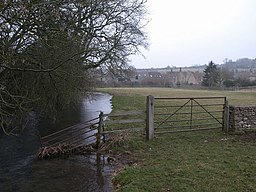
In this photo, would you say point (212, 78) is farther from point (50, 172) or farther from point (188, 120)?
point (50, 172)

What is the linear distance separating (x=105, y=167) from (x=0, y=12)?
17.4 feet

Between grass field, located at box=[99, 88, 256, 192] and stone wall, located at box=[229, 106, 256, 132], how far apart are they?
0.73m

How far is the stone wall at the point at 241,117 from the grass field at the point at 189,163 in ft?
2.40

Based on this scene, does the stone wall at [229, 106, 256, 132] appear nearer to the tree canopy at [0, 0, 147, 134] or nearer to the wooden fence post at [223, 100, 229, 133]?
the wooden fence post at [223, 100, 229, 133]

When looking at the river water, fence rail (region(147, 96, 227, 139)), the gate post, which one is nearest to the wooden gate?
fence rail (region(147, 96, 227, 139))

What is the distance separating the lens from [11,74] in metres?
11.4

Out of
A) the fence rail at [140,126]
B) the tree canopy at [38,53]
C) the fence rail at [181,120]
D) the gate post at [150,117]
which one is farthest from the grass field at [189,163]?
the tree canopy at [38,53]

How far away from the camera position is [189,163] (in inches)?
349

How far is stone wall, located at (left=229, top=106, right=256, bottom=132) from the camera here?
1299cm

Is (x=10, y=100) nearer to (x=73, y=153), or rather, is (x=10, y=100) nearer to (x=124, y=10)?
(x=73, y=153)

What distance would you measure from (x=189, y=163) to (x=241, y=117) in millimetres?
5250

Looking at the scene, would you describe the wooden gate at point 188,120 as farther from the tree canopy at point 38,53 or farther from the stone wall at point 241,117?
the tree canopy at point 38,53

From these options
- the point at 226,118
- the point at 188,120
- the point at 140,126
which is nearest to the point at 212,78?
the point at 140,126

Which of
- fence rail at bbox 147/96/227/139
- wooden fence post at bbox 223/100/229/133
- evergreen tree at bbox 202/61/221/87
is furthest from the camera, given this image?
evergreen tree at bbox 202/61/221/87
